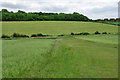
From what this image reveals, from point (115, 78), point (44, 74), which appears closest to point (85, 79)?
point (115, 78)

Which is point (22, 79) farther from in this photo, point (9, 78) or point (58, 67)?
point (58, 67)

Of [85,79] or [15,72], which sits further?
[15,72]

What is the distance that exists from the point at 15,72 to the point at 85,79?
516 centimetres

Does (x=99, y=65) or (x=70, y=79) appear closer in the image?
(x=70, y=79)

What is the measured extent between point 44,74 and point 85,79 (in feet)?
9.67

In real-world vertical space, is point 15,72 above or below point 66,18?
below

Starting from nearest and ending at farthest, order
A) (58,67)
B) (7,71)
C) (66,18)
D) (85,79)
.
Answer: (85,79)
(7,71)
(58,67)
(66,18)

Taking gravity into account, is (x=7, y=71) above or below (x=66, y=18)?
below

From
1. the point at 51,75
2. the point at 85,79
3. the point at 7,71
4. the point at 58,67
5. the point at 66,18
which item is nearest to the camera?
the point at 85,79

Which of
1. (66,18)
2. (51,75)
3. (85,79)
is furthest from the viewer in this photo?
(66,18)

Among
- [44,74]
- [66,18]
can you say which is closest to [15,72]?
[44,74]

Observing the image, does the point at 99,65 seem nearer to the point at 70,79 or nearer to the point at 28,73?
the point at 70,79

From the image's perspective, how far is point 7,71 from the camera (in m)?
9.88

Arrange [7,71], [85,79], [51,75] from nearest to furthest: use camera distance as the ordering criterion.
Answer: [85,79] → [51,75] → [7,71]
